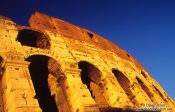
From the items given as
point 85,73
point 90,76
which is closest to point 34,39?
point 85,73

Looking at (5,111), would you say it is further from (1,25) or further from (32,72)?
(1,25)

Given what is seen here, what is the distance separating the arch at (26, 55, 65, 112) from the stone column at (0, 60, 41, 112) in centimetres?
155

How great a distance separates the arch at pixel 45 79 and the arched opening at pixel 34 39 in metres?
1.11

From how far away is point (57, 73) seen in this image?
985 centimetres

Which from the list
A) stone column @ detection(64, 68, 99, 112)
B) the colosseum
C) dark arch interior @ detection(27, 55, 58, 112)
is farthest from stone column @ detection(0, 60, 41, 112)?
stone column @ detection(64, 68, 99, 112)

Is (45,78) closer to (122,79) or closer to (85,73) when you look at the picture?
(85,73)

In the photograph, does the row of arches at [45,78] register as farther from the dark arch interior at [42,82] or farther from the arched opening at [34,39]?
the arched opening at [34,39]

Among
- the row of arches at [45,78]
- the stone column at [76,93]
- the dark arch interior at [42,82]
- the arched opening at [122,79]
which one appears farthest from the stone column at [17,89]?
the arched opening at [122,79]

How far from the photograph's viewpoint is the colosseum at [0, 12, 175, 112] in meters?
7.71

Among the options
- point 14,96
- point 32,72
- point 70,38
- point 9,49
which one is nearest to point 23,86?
point 14,96

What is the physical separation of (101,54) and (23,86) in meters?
6.80

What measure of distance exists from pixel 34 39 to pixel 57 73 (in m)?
2.35

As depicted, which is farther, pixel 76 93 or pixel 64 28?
pixel 64 28

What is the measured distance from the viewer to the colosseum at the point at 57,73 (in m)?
7.71
